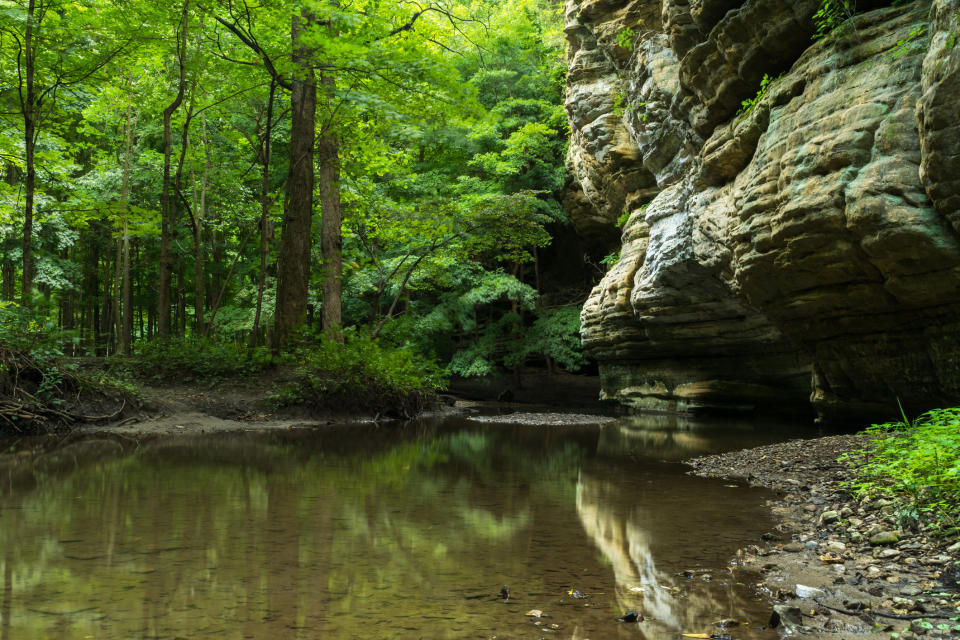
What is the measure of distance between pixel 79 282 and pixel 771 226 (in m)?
25.3

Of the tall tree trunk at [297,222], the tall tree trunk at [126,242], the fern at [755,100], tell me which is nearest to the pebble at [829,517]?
the fern at [755,100]

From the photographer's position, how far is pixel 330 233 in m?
14.2

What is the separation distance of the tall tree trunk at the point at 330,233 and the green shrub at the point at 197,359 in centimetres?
177

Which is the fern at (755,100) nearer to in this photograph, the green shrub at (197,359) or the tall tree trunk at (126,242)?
the green shrub at (197,359)

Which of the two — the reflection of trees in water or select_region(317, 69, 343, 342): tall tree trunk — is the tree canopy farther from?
the reflection of trees in water

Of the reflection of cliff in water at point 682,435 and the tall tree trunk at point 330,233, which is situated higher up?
the tall tree trunk at point 330,233

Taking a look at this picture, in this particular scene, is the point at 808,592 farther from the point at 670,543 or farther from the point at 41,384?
the point at 41,384

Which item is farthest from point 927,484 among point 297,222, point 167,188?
point 167,188

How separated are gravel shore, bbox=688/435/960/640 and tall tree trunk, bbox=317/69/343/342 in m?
10.8

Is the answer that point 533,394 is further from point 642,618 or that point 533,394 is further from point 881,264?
point 642,618

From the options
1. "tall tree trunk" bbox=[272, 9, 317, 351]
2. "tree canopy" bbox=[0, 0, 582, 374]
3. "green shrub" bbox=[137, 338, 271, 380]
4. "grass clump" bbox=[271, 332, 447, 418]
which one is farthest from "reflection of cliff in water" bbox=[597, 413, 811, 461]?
"green shrub" bbox=[137, 338, 271, 380]

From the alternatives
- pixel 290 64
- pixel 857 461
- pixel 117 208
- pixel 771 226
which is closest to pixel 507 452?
pixel 857 461

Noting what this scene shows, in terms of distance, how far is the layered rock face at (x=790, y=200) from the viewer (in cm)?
772

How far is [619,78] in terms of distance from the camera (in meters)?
18.7
